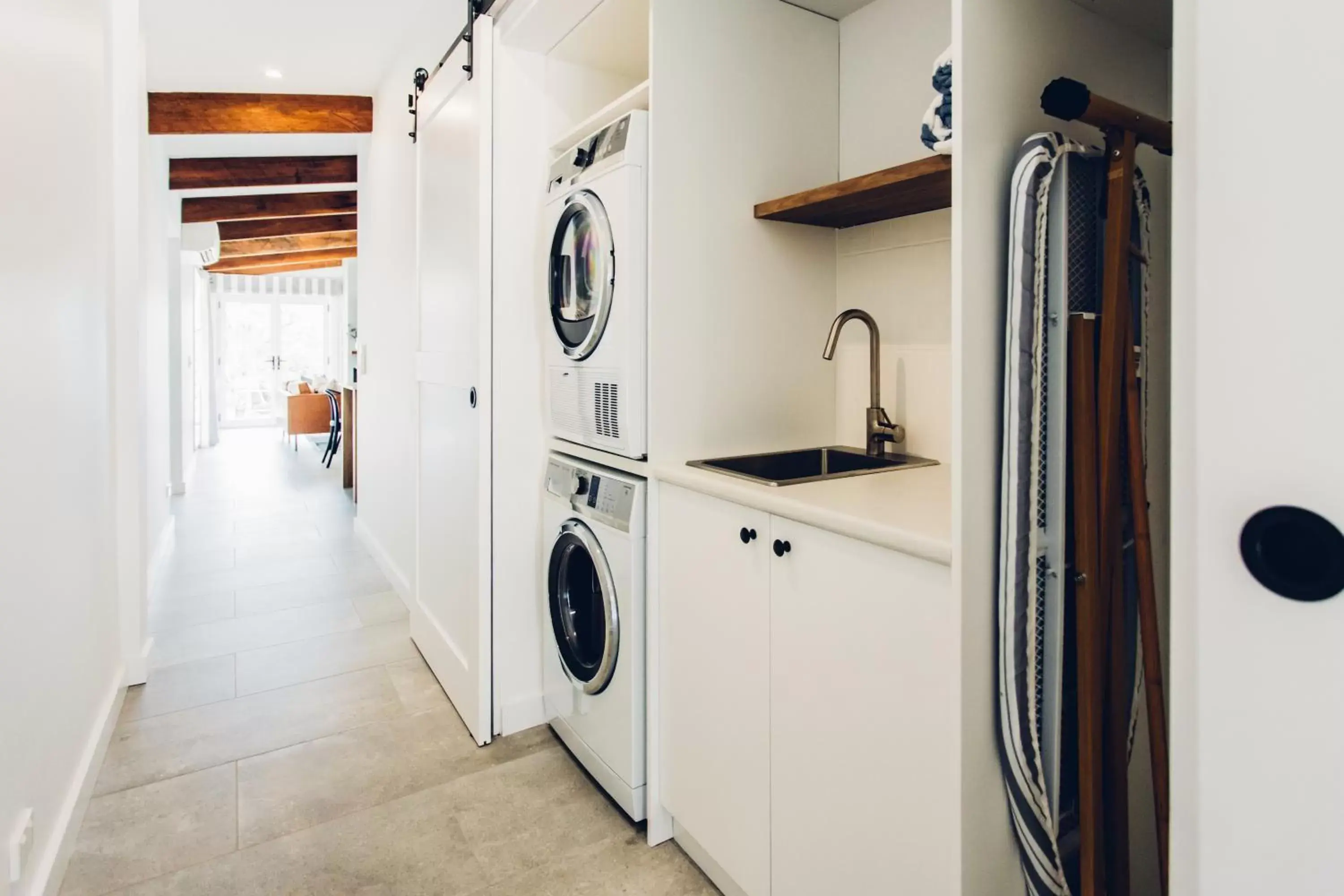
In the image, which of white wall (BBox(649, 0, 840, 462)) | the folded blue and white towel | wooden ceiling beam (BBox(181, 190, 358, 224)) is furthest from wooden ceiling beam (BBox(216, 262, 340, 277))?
the folded blue and white towel

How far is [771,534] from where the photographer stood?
53.2 inches

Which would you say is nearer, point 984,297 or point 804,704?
point 984,297

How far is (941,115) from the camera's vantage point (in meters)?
1.22

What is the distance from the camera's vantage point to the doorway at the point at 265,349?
40.8ft

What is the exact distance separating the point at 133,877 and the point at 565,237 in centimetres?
188

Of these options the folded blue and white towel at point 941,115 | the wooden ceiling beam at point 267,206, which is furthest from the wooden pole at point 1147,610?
the wooden ceiling beam at point 267,206

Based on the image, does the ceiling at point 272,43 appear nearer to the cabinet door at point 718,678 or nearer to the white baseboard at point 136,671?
the white baseboard at point 136,671

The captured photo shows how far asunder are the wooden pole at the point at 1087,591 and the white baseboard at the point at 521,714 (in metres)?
1.75

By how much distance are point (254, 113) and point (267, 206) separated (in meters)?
2.66

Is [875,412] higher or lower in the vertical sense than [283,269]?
lower

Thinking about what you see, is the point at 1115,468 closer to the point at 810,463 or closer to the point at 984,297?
the point at 984,297

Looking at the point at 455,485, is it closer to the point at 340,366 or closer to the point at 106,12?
the point at 106,12

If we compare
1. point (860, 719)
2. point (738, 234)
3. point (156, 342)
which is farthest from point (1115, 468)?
point (156, 342)

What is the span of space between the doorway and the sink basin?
12096 millimetres
